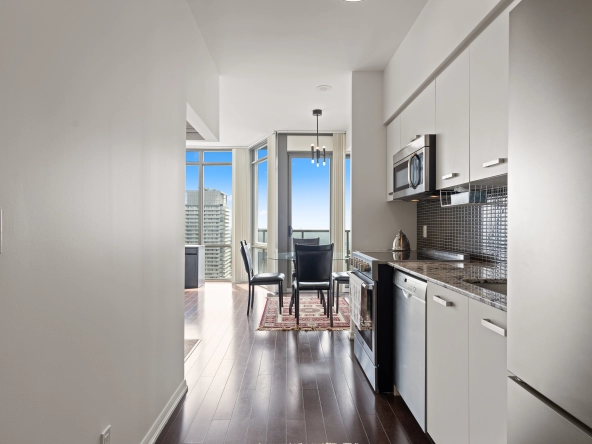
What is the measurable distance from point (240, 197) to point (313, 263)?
12.5 feet

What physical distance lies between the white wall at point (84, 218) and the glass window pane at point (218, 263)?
596 centimetres

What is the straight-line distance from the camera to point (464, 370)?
1618mm

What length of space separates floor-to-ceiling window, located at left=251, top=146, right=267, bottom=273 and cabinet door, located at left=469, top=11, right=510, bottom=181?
19.0 ft

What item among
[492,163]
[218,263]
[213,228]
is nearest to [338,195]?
[213,228]

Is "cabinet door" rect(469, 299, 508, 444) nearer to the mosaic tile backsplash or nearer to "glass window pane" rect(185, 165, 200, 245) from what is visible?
the mosaic tile backsplash

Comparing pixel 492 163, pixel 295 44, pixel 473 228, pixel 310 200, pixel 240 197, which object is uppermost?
pixel 295 44

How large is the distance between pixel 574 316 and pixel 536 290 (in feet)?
0.49

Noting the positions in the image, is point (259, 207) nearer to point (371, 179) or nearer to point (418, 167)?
point (371, 179)

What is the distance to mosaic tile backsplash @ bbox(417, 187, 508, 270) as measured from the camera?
7.77ft

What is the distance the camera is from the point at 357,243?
13.2ft

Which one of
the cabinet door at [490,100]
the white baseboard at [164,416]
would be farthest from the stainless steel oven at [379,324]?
the white baseboard at [164,416]

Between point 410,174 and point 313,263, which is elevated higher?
point 410,174

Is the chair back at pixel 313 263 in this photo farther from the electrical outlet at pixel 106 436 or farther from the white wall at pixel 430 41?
the electrical outlet at pixel 106 436

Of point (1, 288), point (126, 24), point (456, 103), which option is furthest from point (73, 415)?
point (456, 103)
